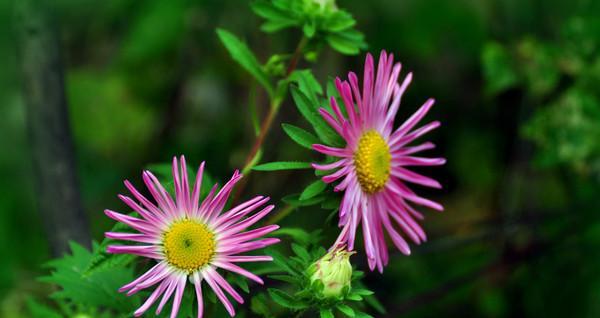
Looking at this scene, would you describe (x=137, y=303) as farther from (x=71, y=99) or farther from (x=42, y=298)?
(x=71, y=99)

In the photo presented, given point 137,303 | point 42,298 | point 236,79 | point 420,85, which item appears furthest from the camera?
point 236,79

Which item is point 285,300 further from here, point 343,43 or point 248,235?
point 343,43

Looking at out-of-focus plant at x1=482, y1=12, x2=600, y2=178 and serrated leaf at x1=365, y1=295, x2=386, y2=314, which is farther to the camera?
out-of-focus plant at x1=482, y1=12, x2=600, y2=178

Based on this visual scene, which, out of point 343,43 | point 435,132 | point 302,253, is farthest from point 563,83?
point 302,253

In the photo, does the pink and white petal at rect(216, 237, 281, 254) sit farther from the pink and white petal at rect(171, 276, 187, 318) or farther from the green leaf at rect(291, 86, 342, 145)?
the green leaf at rect(291, 86, 342, 145)

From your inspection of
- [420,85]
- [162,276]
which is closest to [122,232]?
[162,276]

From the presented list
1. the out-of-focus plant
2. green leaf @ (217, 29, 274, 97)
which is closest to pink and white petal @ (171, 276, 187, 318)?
green leaf @ (217, 29, 274, 97)
